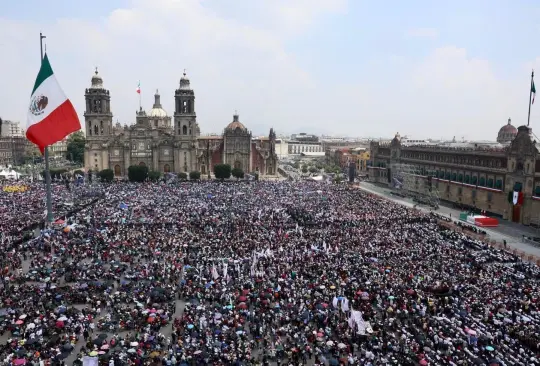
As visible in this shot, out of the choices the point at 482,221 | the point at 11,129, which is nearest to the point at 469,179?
the point at 482,221

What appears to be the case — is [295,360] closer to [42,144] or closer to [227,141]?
[42,144]

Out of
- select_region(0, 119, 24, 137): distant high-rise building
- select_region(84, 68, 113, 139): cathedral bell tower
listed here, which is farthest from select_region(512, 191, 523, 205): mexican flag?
select_region(0, 119, 24, 137): distant high-rise building

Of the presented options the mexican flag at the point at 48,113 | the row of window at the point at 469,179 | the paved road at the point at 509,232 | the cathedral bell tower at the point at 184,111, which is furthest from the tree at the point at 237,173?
the mexican flag at the point at 48,113

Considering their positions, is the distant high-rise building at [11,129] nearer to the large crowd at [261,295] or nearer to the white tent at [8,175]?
the white tent at [8,175]

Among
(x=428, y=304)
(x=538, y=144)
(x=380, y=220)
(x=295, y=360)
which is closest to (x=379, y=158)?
(x=538, y=144)

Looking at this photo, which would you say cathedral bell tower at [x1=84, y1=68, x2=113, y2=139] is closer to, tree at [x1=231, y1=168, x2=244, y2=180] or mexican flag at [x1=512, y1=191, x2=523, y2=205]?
tree at [x1=231, y1=168, x2=244, y2=180]
